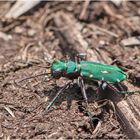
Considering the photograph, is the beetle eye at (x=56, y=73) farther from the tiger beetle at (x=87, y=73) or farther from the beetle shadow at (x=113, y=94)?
the beetle shadow at (x=113, y=94)

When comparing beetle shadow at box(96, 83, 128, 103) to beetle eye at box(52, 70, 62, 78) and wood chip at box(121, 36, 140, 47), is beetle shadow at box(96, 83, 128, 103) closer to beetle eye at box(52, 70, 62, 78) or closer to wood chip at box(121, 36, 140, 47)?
beetle eye at box(52, 70, 62, 78)

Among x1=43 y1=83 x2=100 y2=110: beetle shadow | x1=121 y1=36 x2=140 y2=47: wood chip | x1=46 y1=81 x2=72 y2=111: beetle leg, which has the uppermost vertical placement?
x1=121 y1=36 x2=140 y2=47: wood chip

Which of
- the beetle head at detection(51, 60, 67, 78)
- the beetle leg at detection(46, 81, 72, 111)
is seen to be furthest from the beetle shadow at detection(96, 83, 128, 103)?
the beetle head at detection(51, 60, 67, 78)

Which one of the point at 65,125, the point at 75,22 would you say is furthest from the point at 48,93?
the point at 75,22

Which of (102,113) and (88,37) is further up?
(88,37)

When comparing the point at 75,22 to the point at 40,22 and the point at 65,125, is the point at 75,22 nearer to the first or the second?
the point at 40,22

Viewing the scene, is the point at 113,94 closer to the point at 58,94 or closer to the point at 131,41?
the point at 58,94

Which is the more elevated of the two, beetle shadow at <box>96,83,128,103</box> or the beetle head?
the beetle head
